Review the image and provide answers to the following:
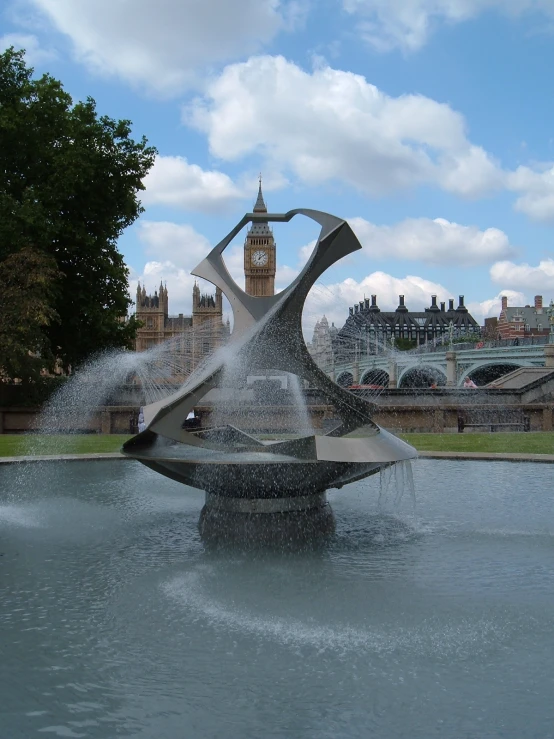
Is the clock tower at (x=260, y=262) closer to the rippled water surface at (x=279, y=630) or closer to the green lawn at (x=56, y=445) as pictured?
the green lawn at (x=56, y=445)

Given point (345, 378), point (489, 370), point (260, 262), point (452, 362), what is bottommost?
point (345, 378)

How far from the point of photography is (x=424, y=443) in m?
18.2

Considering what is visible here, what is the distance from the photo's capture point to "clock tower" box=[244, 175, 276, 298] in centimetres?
12950

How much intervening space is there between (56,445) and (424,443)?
8.95m

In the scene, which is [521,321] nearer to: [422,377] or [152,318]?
[152,318]

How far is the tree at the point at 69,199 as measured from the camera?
23000 millimetres

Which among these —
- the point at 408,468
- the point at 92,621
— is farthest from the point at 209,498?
the point at 92,621

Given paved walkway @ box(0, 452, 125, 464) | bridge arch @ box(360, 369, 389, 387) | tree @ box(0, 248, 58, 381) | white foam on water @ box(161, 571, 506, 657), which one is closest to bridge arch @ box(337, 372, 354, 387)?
bridge arch @ box(360, 369, 389, 387)

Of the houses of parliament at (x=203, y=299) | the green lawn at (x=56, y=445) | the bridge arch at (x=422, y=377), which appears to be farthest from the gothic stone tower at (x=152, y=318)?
the green lawn at (x=56, y=445)

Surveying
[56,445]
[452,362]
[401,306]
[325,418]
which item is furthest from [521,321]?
[56,445]

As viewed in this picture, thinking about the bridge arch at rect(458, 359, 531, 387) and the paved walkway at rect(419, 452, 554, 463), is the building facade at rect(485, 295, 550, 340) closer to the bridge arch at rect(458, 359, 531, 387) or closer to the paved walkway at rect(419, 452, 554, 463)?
the bridge arch at rect(458, 359, 531, 387)

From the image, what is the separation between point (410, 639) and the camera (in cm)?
530

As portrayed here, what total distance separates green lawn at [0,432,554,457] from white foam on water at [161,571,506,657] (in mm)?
10711

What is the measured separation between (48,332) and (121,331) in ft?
8.02
